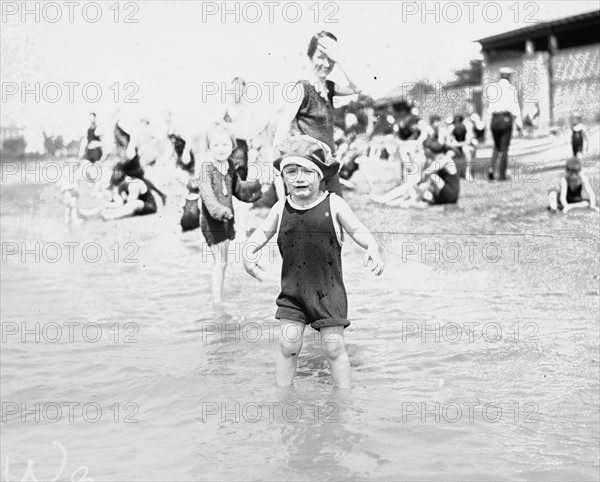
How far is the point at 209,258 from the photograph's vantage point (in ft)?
25.3

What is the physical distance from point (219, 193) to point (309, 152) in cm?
228

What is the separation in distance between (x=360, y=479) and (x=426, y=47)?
15.4 feet

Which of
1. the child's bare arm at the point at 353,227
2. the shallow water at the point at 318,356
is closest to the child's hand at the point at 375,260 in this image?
the child's bare arm at the point at 353,227

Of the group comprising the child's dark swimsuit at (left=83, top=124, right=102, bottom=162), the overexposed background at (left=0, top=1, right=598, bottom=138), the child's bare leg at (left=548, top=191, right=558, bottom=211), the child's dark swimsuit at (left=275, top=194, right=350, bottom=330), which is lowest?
the child's dark swimsuit at (left=275, top=194, right=350, bottom=330)

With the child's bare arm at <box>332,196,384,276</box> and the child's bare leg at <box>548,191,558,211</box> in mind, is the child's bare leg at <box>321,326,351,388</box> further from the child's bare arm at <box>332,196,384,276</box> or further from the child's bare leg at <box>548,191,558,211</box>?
the child's bare leg at <box>548,191,558,211</box>

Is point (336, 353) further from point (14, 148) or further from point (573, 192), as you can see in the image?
point (14, 148)

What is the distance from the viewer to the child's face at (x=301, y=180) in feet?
13.1

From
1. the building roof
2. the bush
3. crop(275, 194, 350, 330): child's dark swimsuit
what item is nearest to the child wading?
crop(275, 194, 350, 330): child's dark swimsuit

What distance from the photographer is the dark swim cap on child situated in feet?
13.2

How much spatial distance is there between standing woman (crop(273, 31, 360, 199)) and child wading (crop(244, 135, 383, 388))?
1.46m

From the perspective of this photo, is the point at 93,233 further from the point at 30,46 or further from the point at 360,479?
the point at 360,479

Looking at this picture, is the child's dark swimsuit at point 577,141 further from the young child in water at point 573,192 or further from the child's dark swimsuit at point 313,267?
the child's dark swimsuit at point 313,267

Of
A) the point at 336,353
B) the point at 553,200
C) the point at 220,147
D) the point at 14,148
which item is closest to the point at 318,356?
the point at 336,353

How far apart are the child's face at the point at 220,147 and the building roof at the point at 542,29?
97.7 inches
